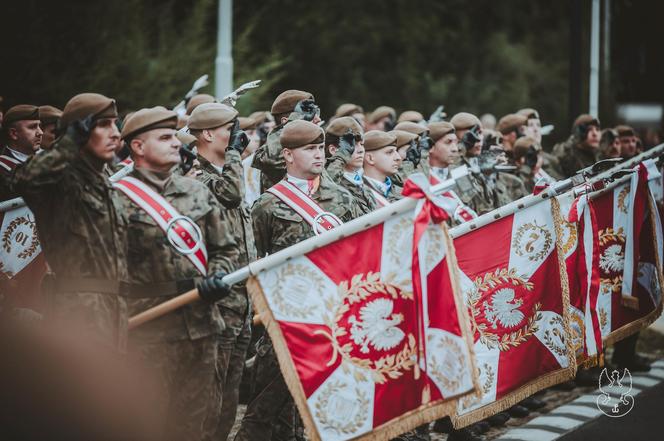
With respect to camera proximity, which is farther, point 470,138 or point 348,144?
point 470,138

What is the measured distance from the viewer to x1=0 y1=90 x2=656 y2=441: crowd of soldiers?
5180mm

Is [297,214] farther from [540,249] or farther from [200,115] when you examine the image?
[540,249]

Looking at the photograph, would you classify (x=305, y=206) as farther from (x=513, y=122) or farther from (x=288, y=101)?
(x=513, y=122)

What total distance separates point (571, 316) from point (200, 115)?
295 centimetres

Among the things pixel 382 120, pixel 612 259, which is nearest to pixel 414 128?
pixel 612 259

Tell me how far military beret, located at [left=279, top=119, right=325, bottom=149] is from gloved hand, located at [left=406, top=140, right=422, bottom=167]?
1.92m

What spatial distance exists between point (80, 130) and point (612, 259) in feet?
15.7

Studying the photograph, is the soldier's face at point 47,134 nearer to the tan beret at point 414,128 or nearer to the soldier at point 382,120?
the tan beret at point 414,128

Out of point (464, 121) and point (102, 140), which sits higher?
point (102, 140)

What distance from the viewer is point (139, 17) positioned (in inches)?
655

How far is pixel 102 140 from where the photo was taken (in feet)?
17.4

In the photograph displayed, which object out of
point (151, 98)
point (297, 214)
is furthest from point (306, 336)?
point (151, 98)

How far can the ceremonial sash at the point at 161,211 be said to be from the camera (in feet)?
18.3

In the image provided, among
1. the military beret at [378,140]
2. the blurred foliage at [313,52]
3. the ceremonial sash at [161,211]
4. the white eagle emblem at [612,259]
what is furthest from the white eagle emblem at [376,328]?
the blurred foliage at [313,52]
